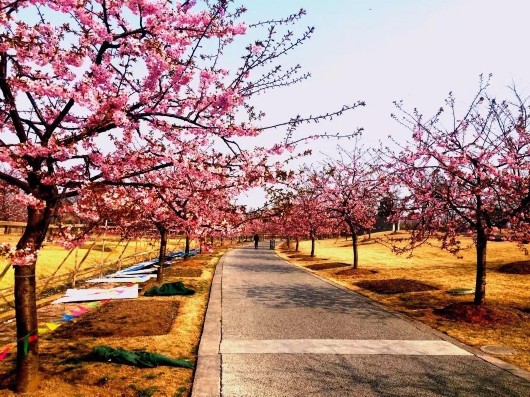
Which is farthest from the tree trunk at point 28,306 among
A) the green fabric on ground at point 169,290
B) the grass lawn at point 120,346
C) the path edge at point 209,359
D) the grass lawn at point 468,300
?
the grass lawn at point 468,300

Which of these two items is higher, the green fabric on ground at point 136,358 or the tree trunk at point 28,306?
the tree trunk at point 28,306

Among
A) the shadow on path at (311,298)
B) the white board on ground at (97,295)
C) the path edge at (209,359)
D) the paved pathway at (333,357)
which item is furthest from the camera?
the white board on ground at (97,295)

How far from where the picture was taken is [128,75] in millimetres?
5625

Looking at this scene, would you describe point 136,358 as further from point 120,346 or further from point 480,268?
point 480,268

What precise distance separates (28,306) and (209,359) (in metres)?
3.02

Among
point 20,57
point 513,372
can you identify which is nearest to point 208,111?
point 20,57

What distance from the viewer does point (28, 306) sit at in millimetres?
5391

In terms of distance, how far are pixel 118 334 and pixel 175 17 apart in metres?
6.36

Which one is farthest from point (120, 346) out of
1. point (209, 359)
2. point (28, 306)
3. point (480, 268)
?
point (480, 268)

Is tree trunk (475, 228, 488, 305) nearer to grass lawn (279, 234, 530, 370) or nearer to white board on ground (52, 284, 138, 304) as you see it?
grass lawn (279, 234, 530, 370)

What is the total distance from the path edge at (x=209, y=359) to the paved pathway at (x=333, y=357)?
1 cm

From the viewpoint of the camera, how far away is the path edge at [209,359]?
18.2 feet

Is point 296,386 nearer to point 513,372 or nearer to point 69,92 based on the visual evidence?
point 513,372

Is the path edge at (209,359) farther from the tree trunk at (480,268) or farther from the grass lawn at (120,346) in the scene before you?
the tree trunk at (480,268)
